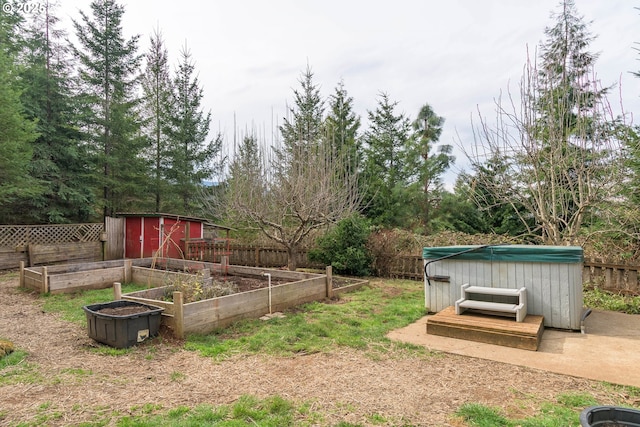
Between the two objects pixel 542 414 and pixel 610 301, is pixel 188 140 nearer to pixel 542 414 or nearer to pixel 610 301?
pixel 610 301

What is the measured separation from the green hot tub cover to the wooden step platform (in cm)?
78

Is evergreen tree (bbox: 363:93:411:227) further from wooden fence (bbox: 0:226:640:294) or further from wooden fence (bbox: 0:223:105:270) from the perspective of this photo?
wooden fence (bbox: 0:223:105:270)

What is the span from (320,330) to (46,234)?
12.3m

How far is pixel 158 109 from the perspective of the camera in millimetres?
18328

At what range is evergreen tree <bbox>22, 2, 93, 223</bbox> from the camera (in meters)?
13.9

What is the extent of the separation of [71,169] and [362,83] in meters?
13.9

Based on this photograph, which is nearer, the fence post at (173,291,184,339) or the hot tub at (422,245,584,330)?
the fence post at (173,291,184,339)

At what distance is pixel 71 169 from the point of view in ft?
49.1

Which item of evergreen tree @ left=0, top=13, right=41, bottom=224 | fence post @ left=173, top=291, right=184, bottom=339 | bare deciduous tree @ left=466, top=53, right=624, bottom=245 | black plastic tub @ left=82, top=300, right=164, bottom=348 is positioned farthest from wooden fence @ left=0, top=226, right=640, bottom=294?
black plastic tub @ left=82, top=300, right=164, bottom=348

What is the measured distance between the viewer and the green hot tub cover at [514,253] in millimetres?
4336

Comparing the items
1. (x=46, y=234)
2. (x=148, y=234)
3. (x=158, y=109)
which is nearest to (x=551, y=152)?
(x=148, y=234)

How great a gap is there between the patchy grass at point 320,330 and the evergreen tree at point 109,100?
14.1 meters

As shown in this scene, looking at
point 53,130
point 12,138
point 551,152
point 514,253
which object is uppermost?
point 53,130

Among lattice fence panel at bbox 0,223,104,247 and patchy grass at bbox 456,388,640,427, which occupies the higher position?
lattice fence panel at bbox 0,223,104,247
